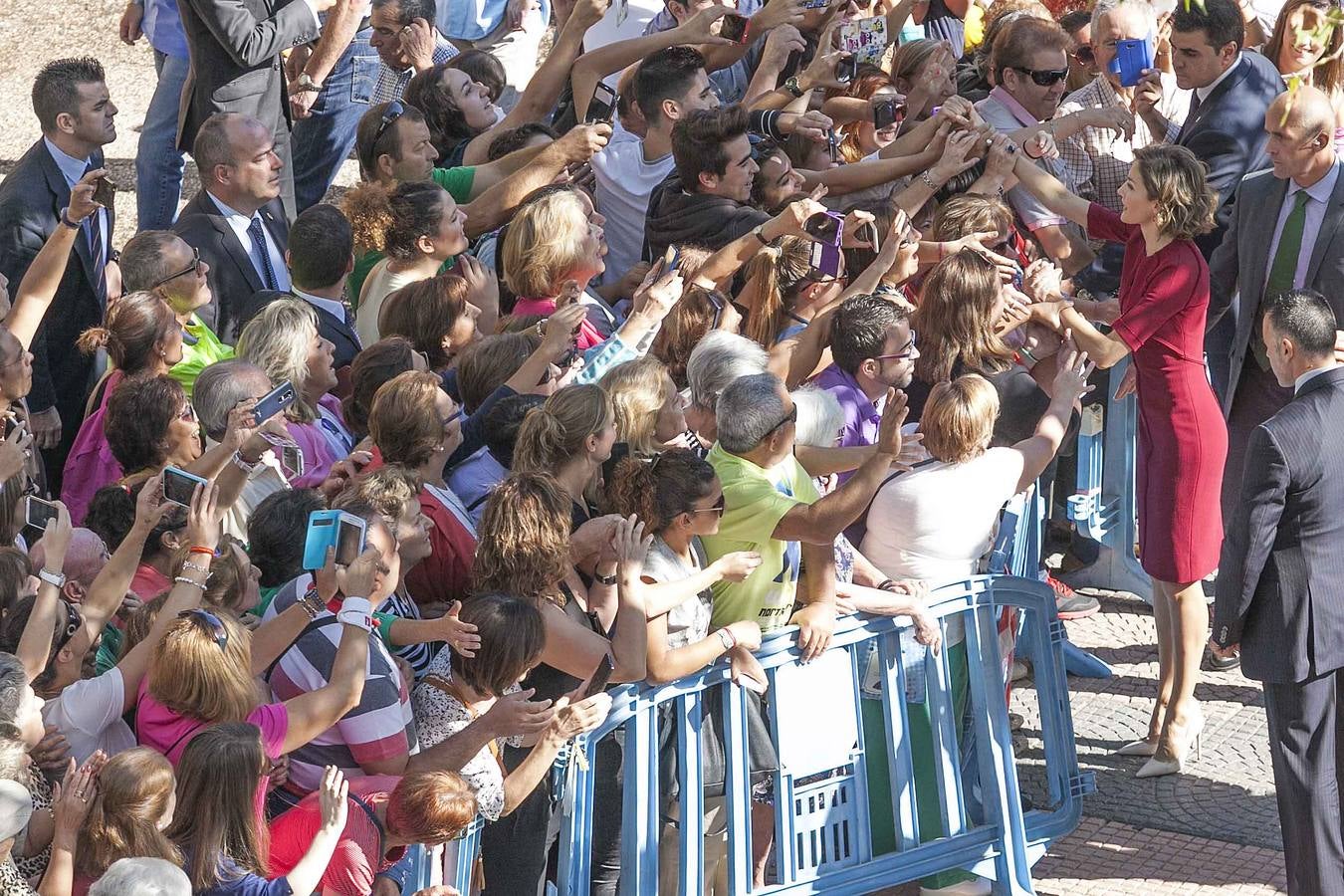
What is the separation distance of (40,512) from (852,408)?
259cm

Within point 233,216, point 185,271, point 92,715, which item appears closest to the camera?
point 92,715

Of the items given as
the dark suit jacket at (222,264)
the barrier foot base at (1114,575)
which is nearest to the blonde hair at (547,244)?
the dark suit jacket at (222,264)

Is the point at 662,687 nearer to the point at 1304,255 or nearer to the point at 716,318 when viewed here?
the point at 716,318

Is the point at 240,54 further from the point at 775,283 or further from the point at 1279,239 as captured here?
the point at 1279,239

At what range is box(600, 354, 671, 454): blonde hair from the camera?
16.3 ft

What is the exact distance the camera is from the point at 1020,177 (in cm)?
666

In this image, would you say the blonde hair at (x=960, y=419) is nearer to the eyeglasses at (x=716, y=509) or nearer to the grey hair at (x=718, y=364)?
the grey hair at (x=718, y=364)

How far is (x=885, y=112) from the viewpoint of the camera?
7.00 m

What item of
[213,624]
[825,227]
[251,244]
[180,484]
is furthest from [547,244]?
[213,624]

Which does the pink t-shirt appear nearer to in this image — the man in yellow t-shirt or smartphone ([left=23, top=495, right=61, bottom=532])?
smartphone ([left=23, top=495, right=61, bottom=532])

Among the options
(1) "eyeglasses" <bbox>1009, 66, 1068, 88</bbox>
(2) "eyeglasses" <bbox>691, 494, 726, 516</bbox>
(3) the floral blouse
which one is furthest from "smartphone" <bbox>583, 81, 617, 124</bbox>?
(3) the floral blouse

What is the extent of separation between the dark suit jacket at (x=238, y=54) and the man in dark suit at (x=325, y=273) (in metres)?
1.56

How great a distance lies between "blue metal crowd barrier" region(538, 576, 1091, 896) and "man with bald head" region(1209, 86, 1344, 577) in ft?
5.58

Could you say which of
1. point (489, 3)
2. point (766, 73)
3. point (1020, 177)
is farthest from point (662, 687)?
point (489, 3)
